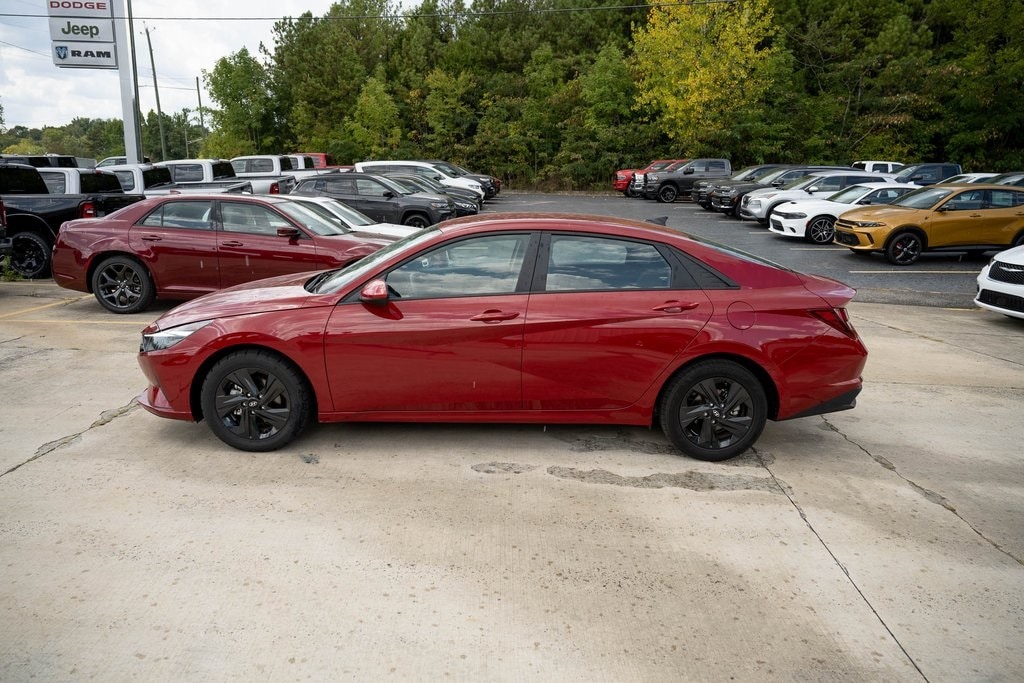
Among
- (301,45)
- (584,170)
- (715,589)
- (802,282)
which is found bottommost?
(715,589)

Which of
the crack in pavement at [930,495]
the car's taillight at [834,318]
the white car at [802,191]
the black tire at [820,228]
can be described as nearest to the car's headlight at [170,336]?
the car's taillight at [834,318]

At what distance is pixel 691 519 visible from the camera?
13.7ft

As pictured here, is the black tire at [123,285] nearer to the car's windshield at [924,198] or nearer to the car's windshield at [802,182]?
the car's windshield at [924,198]

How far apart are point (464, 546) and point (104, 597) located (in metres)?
1.64

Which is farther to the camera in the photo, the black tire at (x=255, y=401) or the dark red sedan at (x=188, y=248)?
the dark red sedan at (x=188, y=248)

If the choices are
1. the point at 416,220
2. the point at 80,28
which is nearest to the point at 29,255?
the point at 416,220

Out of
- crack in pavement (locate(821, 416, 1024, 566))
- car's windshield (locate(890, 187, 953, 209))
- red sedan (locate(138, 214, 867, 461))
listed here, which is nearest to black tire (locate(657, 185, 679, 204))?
car's windshield (locate(890, 187, 953, 209))

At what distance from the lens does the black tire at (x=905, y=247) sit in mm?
14883

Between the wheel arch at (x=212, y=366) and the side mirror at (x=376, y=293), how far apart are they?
63 centimetres

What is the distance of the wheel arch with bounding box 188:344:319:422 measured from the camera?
482 cm

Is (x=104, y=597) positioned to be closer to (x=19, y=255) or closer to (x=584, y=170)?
(x=19, y=255)

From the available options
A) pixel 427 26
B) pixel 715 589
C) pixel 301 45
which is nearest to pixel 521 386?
pixel 715 589

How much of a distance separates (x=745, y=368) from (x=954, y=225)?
1268cm

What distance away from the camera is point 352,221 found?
10.9 meters
